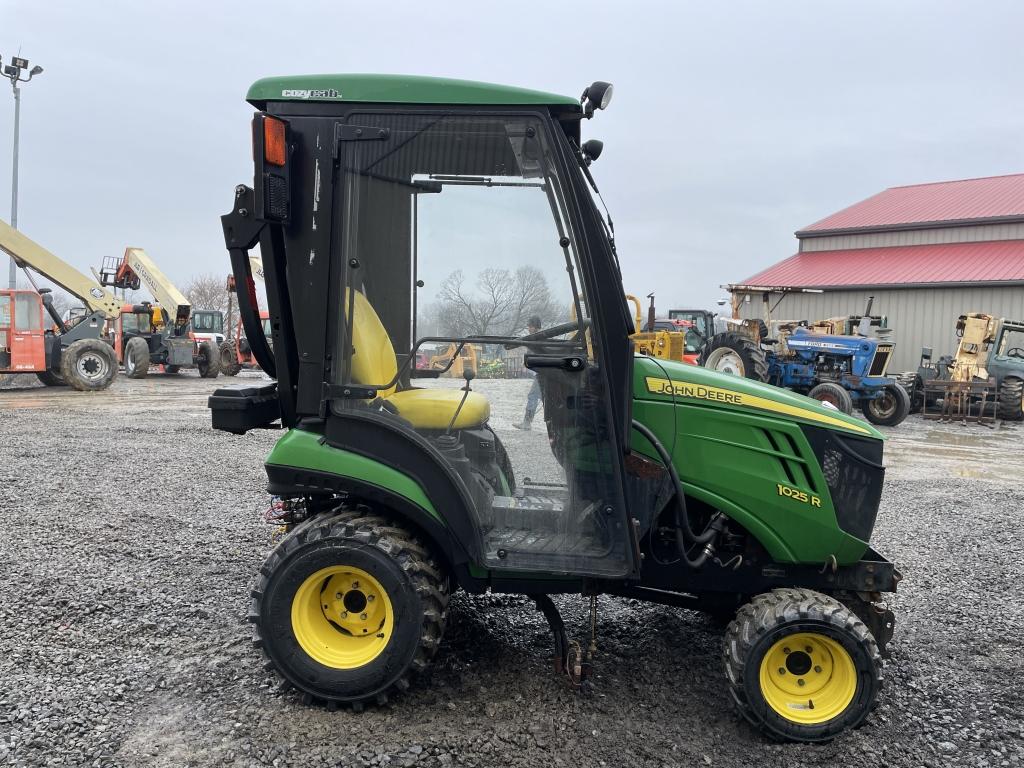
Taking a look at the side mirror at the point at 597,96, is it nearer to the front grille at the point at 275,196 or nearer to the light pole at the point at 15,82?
the front grille at the point at 275,196

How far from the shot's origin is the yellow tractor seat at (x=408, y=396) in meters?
3.14

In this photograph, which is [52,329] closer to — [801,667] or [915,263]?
[801,667]

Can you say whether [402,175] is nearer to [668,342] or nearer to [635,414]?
[635,414]

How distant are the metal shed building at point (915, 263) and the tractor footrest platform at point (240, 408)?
61.3 ft

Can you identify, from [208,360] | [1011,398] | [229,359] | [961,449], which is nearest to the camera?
[961,449]

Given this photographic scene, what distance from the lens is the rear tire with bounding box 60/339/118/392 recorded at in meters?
16.4

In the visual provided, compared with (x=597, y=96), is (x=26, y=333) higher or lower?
lower

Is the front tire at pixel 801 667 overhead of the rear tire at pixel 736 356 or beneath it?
beneath

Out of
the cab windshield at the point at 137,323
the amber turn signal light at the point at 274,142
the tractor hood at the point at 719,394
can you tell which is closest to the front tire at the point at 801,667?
the tractor hood at the point at 719,394

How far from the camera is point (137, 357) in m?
20.3

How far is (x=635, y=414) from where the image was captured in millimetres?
3193

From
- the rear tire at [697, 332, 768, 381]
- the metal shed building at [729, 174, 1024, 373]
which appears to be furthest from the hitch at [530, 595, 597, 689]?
the metal shed building at [729, 174, 1024, 373]

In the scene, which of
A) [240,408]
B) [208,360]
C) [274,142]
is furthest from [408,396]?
[208,360]

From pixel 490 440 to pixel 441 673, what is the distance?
42.5 inches
